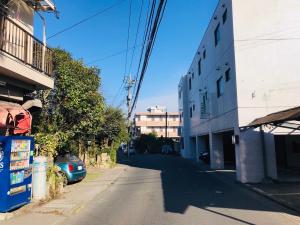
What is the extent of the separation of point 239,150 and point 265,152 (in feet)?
4.01

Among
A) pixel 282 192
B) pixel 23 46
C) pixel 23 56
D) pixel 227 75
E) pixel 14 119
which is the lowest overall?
pixel 282 192

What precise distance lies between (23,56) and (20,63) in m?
1.21

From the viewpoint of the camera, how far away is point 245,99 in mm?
18656

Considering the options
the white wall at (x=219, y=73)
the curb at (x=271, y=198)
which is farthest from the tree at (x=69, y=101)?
the curb at (x=271, y=198)

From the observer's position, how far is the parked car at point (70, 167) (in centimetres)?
1700

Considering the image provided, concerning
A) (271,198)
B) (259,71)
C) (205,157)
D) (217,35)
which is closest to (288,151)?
(205,157)

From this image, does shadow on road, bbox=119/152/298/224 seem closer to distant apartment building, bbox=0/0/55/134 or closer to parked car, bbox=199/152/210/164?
distant apartment building, bbox=0/0/55/134

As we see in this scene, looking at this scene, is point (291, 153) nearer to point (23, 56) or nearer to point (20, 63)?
point (23, 56)

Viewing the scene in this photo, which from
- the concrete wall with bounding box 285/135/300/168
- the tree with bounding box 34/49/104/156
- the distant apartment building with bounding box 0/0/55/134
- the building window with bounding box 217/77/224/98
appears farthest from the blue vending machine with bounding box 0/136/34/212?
the concrete wall with bounding box 285/135/300/168

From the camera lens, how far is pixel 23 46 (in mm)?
12281

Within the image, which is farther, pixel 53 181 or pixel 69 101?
pixel 69 101

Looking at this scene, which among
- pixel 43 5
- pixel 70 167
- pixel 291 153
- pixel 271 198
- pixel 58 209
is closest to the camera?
pixel 58 209

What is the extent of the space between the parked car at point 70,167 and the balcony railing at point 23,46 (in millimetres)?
4962

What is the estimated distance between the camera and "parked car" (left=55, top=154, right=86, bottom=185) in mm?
17000
